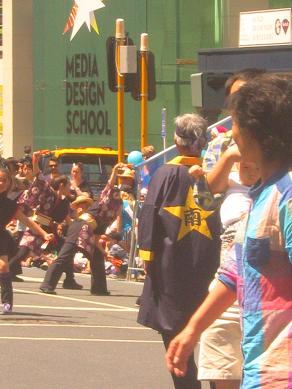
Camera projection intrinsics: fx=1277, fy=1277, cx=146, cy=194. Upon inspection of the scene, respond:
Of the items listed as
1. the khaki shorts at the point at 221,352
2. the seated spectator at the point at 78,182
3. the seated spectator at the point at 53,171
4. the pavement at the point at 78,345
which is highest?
the seated spectator at the point at 53,171

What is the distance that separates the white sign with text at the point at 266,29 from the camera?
54.7 feet

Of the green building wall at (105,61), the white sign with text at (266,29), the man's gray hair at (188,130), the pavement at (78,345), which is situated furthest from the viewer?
the green building wall at (105,61)

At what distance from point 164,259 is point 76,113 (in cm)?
2865

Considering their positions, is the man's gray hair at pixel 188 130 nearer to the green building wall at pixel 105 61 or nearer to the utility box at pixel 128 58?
the utility box at pixel 128 58

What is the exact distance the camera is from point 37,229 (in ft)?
47.4

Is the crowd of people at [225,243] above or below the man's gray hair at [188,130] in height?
below

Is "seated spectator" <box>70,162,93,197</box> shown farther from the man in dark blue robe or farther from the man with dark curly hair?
the man with dark curly hair

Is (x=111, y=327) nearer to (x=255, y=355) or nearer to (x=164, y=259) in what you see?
(x=164, y=259)

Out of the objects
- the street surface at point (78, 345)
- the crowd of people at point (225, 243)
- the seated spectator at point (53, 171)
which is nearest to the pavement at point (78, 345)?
the street surface at point (78, 345)

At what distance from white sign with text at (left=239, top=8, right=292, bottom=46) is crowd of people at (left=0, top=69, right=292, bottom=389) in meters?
4.68

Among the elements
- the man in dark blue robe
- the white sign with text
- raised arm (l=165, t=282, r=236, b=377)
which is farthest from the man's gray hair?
the white sign with text

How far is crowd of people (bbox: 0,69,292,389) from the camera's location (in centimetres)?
422

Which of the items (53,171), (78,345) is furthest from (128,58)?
(78,345)

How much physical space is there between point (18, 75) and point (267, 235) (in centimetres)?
3576
